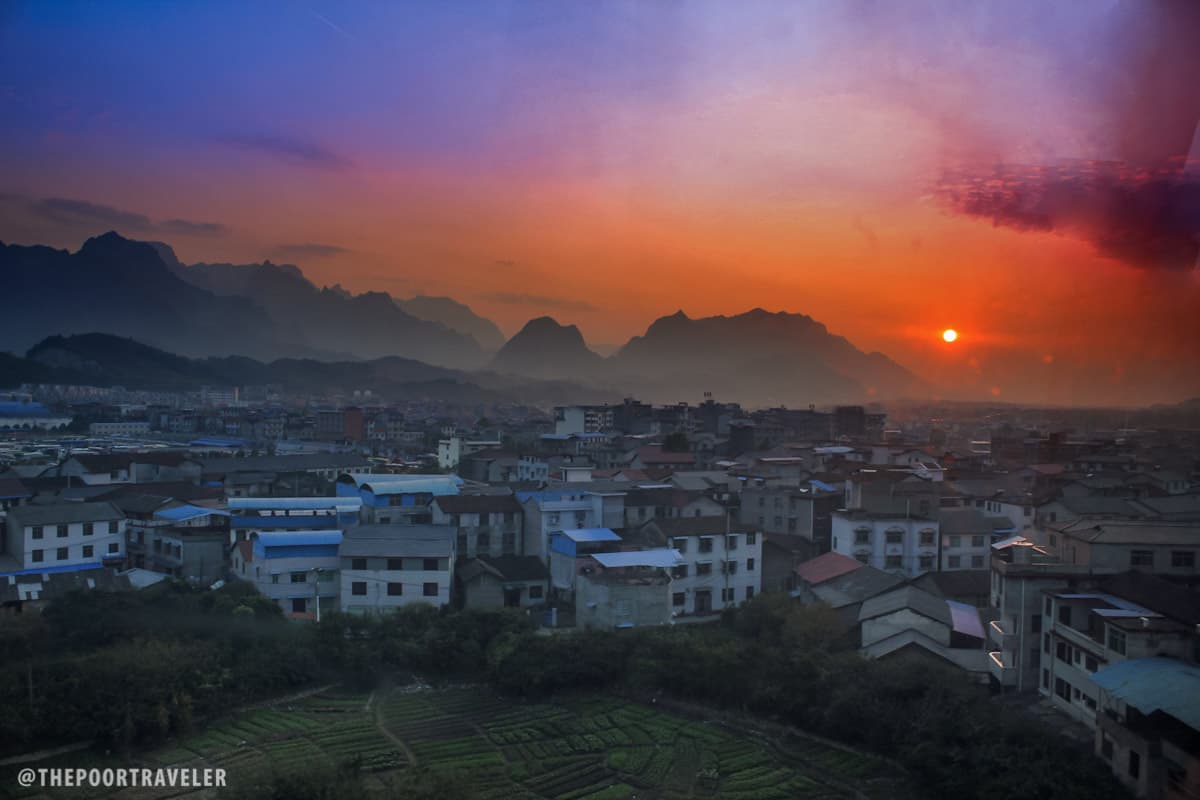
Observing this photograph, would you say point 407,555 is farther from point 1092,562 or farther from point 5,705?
point 1092,562

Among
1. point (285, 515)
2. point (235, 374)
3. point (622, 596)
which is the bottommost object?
point (622, 596)

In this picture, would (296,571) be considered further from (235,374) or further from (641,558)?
(235,374)

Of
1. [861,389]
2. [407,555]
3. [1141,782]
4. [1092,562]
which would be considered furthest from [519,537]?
[861,389]

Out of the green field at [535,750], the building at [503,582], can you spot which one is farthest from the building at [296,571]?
the green field at [535,750]

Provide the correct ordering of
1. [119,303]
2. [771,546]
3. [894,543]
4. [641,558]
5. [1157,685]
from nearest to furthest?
[1157,685] → [641,558] → [894,543] → [771,546] → [119,303]

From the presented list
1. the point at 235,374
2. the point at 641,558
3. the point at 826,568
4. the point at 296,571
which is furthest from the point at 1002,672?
the point at 235,374

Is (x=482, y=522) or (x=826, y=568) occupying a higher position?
(x=482, y=522)

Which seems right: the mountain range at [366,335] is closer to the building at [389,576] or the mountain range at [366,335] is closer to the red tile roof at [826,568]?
the red tile roof at [826,568]
